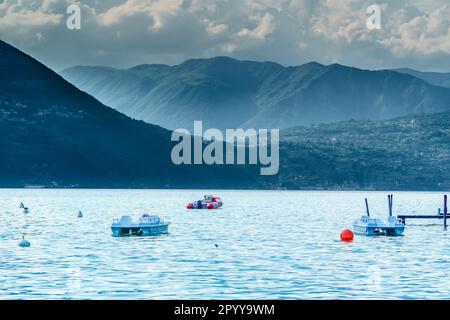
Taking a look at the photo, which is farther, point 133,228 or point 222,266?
point 133,228

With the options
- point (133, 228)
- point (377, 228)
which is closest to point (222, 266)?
point (133, 228)

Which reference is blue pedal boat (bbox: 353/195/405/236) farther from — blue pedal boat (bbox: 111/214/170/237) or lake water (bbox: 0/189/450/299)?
blue pedal boat (bbox: 111/214/170/237)

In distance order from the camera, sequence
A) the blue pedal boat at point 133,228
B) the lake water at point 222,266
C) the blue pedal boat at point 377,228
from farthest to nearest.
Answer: the blue pedal boat at point 377,228
the blue pedal boat at point 133,228
the lake water at point 222,266

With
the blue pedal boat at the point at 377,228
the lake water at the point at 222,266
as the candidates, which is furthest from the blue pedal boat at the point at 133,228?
the blue pedal boat at the point at 377,228

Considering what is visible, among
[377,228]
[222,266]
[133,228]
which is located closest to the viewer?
[222,266]

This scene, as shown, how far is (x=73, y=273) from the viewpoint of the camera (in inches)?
2704

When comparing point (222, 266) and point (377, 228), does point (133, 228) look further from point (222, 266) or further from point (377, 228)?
point (222, 266)

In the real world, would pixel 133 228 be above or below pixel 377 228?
below

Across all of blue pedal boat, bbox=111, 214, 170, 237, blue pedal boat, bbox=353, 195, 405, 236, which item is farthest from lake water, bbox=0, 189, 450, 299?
blue pedal boat, bbox=111, 214, 170, 237

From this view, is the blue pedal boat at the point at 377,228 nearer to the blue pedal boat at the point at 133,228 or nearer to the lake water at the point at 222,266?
the lake water at the point at 222,266
